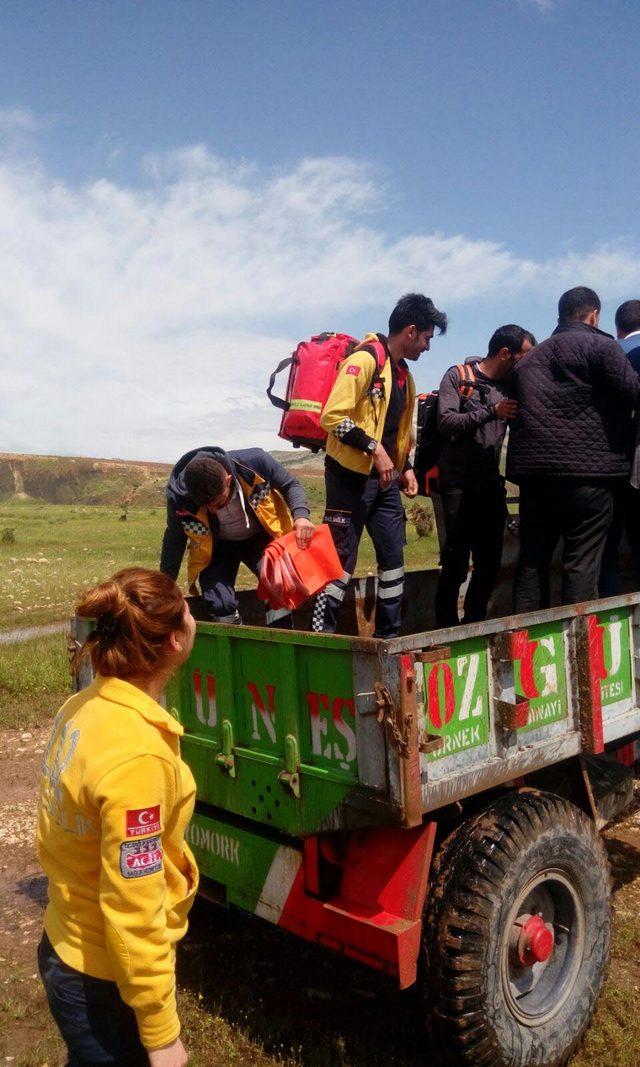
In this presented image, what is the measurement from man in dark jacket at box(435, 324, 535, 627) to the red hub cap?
7.89ft

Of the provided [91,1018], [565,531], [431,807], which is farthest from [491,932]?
[565,531]

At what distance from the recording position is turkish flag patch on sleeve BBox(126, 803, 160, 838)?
70.7 inches

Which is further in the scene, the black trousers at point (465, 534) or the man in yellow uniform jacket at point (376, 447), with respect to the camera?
the black trousers at point (465, 534)

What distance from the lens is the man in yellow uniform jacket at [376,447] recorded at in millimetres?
4508

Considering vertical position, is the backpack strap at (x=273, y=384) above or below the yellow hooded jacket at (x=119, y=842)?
above

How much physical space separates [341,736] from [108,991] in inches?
41.2

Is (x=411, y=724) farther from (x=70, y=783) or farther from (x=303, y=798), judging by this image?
(x=70, y=783)

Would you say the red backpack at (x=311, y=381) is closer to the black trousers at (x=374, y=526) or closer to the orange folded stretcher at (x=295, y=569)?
the black trousers at (x=374, y=526)

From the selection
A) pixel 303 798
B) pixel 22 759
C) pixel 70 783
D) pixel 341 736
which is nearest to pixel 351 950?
pixel 303 798

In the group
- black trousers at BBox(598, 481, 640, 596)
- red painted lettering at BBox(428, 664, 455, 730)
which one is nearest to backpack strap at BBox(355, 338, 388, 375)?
black trousers at BBox(598, 481, 640, 596)

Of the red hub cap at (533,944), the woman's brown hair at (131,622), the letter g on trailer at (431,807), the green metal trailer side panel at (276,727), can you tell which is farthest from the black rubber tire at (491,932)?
the woman's brown hair at (131,622)

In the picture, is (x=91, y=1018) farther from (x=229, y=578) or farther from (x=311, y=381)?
(x=311, y=381)

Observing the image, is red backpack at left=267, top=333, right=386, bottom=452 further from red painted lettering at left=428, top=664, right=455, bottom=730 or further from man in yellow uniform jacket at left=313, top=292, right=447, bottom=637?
red painted lettering at left=428, top=664, right=455, bottom=730

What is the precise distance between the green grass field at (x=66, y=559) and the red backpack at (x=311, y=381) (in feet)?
28.1
